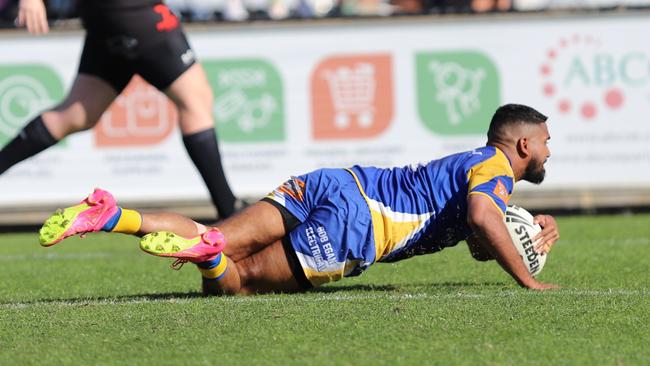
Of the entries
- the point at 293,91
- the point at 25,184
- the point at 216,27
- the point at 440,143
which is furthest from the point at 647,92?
the point at 25,184

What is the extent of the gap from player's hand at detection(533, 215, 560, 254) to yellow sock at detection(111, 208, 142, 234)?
2.08m

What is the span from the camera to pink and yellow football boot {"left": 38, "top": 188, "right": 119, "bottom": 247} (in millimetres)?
5547

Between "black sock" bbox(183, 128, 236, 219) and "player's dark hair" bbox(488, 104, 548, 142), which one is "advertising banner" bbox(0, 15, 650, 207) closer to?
"black sock" bbox(183, 128, 236, 219)

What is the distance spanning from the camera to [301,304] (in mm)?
5719

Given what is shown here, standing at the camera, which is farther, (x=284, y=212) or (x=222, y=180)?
(x=222, y=180)

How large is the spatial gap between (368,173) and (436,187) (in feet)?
1.26

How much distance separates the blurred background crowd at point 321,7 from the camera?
12.6m

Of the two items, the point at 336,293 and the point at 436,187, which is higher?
the point at 436,187

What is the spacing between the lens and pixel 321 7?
1684cm

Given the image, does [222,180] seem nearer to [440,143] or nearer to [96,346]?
[96,346]

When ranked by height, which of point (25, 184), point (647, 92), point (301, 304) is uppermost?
point (301, 304)

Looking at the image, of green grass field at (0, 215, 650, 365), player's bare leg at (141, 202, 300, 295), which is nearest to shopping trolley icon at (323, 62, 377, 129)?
green grass field at (0, 215, 650, 365)

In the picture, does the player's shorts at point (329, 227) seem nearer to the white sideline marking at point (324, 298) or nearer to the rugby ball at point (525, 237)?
the white sideline marking at point (324, 298)

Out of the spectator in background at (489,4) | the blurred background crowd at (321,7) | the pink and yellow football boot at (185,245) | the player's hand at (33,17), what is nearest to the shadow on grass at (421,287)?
the pink and yellow football boot at (185,245)
